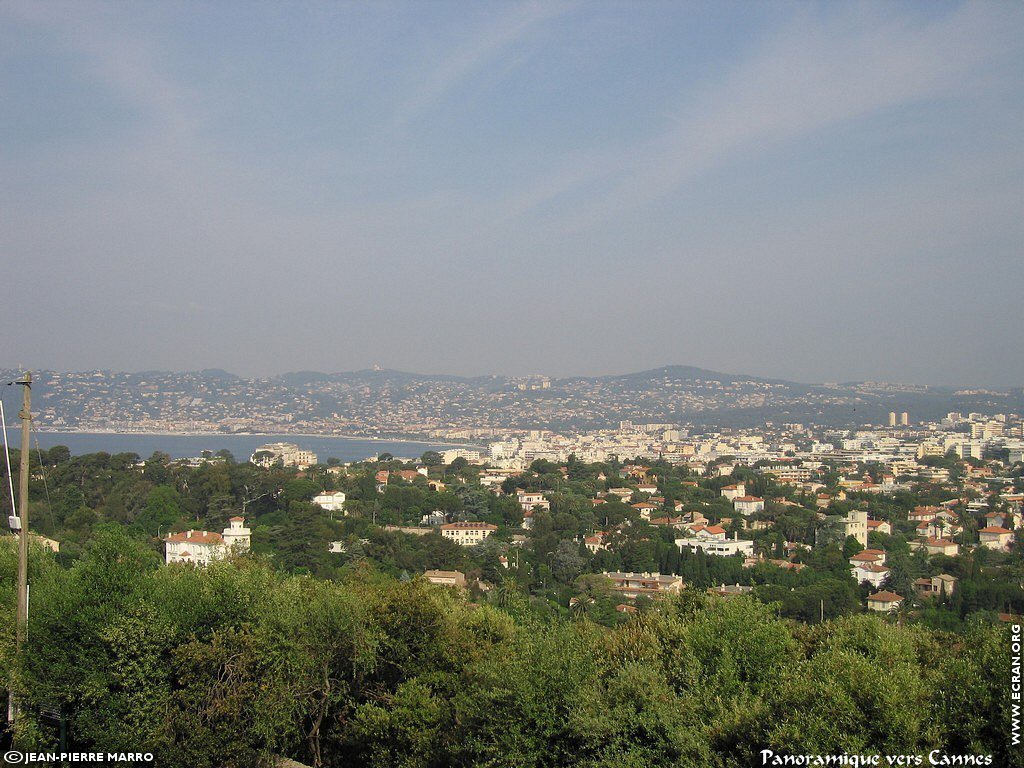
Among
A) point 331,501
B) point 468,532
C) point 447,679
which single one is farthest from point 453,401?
point 447,679

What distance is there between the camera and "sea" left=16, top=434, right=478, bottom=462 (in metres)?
70.5

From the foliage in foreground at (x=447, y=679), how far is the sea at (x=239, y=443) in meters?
59.7

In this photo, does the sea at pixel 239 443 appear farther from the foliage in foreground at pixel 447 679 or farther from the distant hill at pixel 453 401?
the foliage in foreground at pixel 447 679

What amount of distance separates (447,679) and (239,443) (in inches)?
3213

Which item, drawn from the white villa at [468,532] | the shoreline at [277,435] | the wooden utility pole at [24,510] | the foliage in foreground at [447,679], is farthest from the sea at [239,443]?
the wooden utility pole at [24,510]

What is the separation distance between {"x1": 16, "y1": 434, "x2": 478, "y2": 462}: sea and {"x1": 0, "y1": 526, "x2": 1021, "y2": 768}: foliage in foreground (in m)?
59.7

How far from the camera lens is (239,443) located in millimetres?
84625

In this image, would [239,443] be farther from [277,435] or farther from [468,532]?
[468,532]

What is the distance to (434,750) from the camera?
6465 mm

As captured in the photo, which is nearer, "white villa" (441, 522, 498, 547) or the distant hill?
"white villa" (441, 522, 498, 547)

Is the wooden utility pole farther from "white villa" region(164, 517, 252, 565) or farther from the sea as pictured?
the sea

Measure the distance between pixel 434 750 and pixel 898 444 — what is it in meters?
72.7

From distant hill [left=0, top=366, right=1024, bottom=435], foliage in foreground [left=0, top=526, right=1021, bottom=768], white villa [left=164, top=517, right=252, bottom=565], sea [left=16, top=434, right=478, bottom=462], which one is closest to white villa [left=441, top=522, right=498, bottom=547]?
white villa [left=164, top=517, right=252, bottom=565]

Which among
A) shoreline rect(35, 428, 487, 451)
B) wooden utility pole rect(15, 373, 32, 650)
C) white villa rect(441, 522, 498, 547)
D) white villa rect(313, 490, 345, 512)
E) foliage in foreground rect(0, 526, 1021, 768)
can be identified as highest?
wooden utility pole rect(15, 373, 32, 650)
